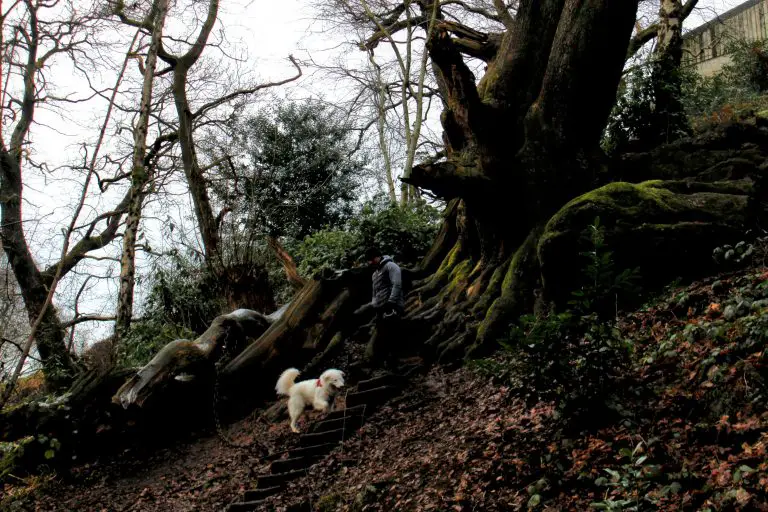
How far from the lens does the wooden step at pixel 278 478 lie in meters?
7.55

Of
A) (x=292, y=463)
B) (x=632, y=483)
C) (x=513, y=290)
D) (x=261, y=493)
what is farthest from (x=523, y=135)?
(x=632, y=483)

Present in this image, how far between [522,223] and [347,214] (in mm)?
13284

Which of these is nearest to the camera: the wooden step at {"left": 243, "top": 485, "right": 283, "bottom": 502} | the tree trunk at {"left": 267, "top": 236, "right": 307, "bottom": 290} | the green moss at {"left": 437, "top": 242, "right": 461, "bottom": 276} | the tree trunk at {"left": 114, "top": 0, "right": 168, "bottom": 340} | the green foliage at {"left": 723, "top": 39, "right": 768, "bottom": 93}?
the wooden step at {"left": 243, "top": 485, "right": 283, "bottom": 502}

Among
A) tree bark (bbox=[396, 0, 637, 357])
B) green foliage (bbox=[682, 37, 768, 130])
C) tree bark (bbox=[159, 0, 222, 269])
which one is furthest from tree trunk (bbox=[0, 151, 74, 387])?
green foliage (bbox=[682, 37, 768, 130])

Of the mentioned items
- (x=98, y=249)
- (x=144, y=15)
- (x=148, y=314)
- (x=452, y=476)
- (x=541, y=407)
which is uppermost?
(x=144, y=15)

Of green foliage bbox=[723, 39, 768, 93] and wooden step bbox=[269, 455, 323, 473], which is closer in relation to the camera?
wooden step bbox=[269, 455, 323, 473]

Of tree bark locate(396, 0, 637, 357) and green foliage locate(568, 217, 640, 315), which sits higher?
tree bark locate(396, 0, 637, 357)

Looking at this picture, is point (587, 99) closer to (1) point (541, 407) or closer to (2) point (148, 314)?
(1) point (541, 407)

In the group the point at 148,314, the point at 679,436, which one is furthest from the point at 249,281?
the point at 679,436

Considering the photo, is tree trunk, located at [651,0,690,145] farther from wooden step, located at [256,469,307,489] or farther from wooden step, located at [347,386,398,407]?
wooden step, located at [256,469,307,489]

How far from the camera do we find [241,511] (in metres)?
7.19

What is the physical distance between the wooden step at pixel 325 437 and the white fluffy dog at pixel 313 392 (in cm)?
78

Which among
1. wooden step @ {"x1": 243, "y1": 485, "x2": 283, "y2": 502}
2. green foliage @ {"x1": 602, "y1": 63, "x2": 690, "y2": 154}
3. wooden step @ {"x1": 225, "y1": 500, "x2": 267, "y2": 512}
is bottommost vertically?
wooden step @ {"x1": 225, "y1": 500, "x2": 267, "y2": 512}

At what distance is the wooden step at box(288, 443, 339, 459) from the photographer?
26.1ft
